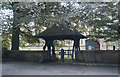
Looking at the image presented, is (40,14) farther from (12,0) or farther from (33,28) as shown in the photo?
(12,0)

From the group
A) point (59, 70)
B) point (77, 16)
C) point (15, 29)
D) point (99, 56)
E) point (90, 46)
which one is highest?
point (77, 16)

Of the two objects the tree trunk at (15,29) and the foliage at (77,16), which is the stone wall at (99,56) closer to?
the foliage at (77,16)

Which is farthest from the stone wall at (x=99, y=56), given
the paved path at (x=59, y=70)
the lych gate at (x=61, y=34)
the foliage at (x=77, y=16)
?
Answer: the paved path at (x=59, y=70)

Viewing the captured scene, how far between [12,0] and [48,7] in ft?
13.7

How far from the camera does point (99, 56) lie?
14.5 m

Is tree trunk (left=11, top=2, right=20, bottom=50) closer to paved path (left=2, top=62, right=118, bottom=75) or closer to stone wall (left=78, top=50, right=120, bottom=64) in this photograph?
paved path (left=2, top=62, right=118, bottom=75)

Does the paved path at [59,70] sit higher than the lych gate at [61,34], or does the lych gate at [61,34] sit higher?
the lych gate at [61,34]

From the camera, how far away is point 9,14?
15562mm

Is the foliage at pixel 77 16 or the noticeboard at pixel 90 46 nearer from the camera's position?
the foliage at pixel 77 16

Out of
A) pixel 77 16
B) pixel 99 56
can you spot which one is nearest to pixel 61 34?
pixel 77 16

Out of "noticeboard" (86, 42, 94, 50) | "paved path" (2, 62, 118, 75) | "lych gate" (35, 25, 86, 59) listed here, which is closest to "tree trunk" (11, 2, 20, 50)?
"lych gate" (35, 25, 86, 59)

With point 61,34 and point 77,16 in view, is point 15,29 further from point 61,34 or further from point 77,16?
point 77,16

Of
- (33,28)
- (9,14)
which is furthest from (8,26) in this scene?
(33,28)

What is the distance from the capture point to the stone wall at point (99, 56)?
46.5ft
